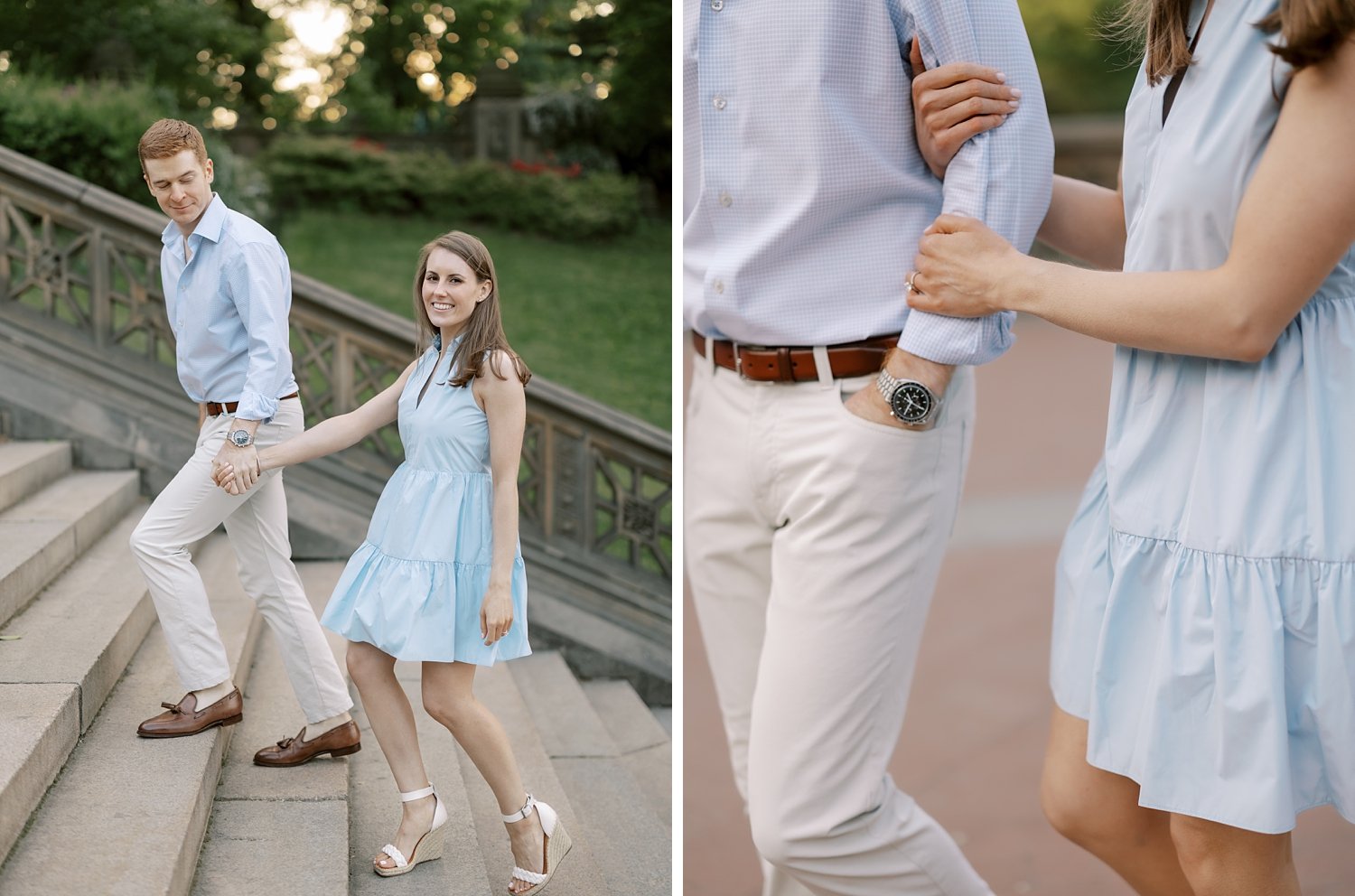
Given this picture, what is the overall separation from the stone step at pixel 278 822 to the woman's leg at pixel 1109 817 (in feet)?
4.78

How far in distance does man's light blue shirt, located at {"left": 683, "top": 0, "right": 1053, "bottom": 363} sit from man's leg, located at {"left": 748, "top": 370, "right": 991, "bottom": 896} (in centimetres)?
16

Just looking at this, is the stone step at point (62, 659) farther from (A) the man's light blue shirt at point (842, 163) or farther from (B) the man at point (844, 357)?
(A) the man's light blue shirt at point (842, 163)

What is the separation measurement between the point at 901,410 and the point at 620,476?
165 inches

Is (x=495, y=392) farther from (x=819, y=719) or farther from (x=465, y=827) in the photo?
(x=465, y=827)

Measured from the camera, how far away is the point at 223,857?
108 inches

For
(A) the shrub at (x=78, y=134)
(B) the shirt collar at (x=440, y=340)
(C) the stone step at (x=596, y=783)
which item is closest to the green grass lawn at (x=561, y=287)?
(A) the shrub at (x=78, y=134)

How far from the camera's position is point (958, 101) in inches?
78.4

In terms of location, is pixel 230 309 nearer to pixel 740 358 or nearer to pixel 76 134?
pixel 740 358

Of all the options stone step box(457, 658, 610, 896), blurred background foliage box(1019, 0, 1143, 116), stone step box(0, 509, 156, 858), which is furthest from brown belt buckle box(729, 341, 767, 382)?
blurred background foliage box(1019, 0, 1143, 116)

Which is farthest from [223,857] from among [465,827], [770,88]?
[770,88]

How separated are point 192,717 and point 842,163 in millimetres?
1856

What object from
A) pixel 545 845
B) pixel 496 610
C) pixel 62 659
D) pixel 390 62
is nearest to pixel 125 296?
pixel 62 659

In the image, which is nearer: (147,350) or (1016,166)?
(1016,166)

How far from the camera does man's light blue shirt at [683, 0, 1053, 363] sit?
202 centimetres
